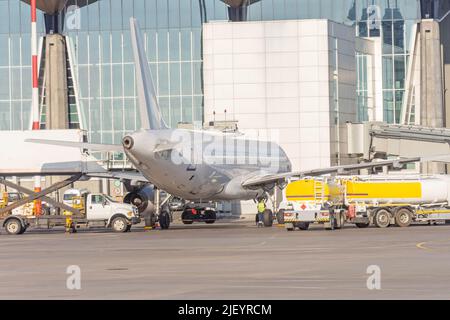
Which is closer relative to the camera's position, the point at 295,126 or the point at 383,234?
the point at 383,234

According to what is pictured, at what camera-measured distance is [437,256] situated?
119 ft

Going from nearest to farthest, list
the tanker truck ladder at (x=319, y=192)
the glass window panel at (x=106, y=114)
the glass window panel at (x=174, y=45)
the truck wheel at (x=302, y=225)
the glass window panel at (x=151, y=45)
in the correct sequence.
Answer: the tanker truck ladder at (x=319, y=192), the truck wheel at (x=302, y=225), the glass window panel at (x=151, y=45), the glass window panel at (x=174, y=45), the glass window panel at (x=106, y=114)

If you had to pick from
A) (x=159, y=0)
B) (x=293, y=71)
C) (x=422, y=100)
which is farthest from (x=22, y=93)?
(x=422, y=100)

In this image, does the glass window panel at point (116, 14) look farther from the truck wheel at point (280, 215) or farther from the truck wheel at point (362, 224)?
the truck wheel at point (362, 224)

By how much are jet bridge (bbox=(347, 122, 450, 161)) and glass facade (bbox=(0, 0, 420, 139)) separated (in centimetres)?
1091

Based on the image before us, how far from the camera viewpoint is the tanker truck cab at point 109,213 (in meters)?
62.3

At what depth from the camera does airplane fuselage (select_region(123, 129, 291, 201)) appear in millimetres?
60469

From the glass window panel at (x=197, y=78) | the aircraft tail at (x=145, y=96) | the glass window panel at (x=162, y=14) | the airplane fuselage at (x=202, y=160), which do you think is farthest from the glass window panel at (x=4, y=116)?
the aircraft tail at (x=145, y=96)

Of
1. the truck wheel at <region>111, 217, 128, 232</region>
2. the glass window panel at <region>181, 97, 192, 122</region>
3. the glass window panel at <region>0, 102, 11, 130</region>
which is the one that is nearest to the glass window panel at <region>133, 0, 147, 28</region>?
the glass window panel at <region>181, 97, 192, 122</region>

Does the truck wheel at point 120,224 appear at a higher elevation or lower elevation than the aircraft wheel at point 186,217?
higher

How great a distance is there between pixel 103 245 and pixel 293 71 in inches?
1919

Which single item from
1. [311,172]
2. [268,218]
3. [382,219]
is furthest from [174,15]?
[382,219]

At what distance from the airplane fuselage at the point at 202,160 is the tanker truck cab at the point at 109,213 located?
7.51 feet
